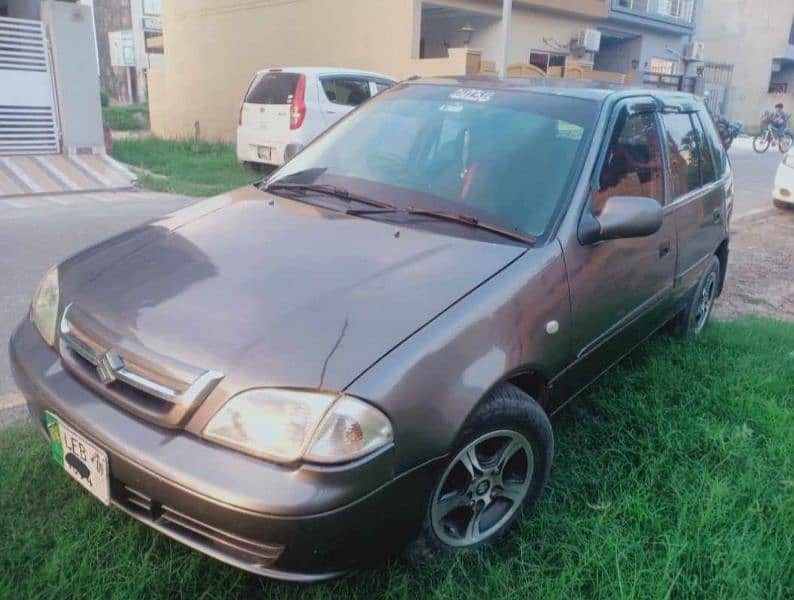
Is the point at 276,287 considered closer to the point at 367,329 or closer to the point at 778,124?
the point at 367,329

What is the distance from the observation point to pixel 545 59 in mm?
17328

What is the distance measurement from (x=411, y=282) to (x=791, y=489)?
1808mm

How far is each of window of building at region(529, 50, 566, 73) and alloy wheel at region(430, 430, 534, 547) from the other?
53.0ft

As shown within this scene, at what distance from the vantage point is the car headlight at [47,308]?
91.5 inches

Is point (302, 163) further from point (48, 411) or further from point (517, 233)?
point (48, 411)

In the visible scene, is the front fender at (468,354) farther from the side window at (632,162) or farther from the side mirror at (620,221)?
the side window at (632,162)

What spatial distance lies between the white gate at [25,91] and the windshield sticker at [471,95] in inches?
322

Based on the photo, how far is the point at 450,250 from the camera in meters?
2.42

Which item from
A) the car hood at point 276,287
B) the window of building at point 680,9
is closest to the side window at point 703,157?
the car hood at point 276,287

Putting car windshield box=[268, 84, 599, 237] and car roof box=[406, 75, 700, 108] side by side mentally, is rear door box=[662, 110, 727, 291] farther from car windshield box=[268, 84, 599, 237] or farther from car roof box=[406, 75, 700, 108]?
car windshield box=[268, 84, 599, 237]

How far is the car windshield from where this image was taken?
8.90 ft

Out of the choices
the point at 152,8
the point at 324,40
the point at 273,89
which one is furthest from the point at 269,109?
the point at 152,8

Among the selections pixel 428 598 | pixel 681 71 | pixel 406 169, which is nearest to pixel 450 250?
pixel 406 169

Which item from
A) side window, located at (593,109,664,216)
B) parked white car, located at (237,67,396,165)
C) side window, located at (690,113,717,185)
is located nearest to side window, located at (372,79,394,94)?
parked white car, located at (237,67,396,165)
